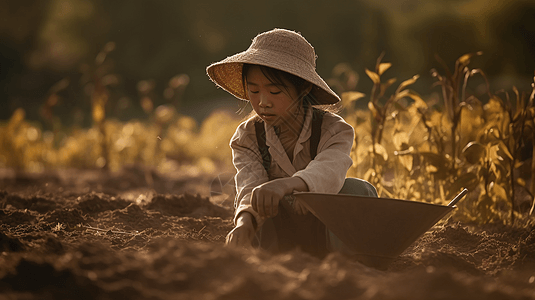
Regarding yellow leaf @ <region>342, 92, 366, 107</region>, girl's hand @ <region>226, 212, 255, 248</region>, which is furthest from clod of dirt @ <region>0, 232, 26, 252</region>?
yellow leaf @ <region>342, 92, 366, 107</region>

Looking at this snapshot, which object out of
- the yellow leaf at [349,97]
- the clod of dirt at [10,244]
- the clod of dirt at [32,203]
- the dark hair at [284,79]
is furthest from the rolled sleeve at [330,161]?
the clod of dirt at [32,203]

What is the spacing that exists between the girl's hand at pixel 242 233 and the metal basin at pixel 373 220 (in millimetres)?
253

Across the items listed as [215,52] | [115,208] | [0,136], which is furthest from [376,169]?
[215,52]

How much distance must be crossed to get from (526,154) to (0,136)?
4.27m

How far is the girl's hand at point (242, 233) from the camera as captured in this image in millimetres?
1456

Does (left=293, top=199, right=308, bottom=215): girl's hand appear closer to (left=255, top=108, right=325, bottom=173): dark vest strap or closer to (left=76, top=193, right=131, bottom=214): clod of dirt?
(left=255, top=108, right=325, bottom=173): dark vest strap

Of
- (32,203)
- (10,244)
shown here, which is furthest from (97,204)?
(10,244)

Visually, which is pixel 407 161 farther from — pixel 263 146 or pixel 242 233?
pixel 242 233

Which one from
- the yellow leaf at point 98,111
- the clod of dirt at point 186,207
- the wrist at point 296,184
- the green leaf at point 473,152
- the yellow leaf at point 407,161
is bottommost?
the clod of dirt at point 186,207

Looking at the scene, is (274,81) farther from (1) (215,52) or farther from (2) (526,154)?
(1) (215,52)

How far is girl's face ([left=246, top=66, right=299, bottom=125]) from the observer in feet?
5.32

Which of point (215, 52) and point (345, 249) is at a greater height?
point (215, 52)

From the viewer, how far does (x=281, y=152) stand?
5.65 ft

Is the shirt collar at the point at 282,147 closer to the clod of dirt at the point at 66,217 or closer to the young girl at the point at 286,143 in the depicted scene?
the young girl at the point at 286,143
